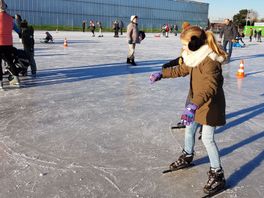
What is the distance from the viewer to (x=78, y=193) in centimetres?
323

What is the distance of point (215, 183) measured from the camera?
11.0 feet

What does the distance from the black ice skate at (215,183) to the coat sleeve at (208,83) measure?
74cm

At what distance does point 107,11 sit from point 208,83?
6958 cm

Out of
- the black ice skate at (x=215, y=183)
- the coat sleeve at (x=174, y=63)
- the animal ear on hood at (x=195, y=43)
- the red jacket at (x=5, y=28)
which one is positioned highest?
the red jacket at (x=5, y=28)

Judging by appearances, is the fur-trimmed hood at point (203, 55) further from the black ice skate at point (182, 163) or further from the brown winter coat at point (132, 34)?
the brown winter coat at point (132, 34)

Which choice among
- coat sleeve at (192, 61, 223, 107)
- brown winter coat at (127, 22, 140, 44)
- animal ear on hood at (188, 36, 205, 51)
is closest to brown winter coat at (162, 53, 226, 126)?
coat sleeve at (192, 61, 223, 107)

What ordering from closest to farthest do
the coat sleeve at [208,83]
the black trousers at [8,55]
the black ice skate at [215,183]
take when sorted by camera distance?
1. the coat sleeve at [208,83]
2. the black ice skate at [215,183]
3. the black trousers at [8,55]

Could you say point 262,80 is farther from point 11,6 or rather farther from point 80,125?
point 11,6

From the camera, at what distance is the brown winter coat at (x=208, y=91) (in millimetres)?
3123

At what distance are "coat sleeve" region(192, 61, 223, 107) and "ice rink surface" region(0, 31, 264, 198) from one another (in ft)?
2.89

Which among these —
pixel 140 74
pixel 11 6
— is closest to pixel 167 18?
pixel 11 6

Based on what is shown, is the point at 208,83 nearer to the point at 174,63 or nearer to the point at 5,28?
the point at 174,63

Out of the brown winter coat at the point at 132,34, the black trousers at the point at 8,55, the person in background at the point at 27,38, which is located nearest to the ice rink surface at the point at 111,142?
the black trousers at the point at 8,55

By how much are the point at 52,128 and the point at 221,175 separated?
2.57 metres
